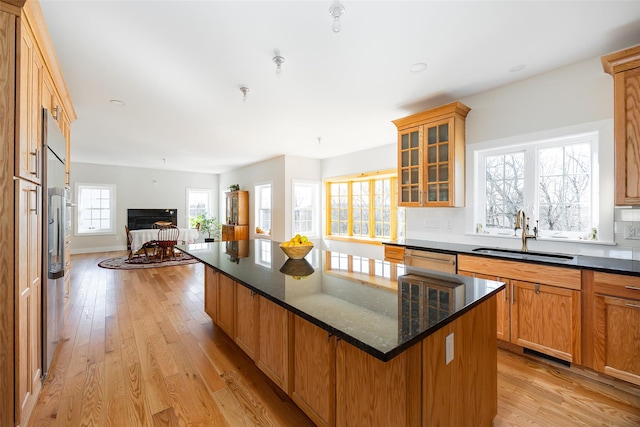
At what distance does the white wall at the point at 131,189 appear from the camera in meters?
7.66

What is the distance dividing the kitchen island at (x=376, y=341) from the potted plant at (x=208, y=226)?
7912 mm

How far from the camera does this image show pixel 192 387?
197 cm

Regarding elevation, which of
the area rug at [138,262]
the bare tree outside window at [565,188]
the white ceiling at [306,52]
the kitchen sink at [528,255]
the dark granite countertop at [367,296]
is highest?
the white ceiling at [306,52]

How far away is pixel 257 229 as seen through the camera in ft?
24.3

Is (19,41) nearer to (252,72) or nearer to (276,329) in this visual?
(252,72)

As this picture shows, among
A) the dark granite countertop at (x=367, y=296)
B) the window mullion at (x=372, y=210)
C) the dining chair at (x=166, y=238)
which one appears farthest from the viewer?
the dining chair at (x=166, y=238)

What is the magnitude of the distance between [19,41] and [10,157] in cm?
62

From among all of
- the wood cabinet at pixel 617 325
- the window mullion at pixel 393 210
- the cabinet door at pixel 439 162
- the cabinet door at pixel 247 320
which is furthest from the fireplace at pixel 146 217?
the wood cabinet at pixel 617 325

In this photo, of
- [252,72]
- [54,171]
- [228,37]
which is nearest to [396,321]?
[228,37]

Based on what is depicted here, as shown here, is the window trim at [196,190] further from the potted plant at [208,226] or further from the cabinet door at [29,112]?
the cabinet door at [29,112]

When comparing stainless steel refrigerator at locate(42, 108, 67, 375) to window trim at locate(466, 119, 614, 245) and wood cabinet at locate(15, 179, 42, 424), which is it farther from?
window trim at locate(466, 119, 614, 245)

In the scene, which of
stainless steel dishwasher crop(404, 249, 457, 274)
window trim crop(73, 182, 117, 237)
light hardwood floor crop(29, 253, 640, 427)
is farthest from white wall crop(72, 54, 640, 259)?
window trim crop(73, 182, 117, 237)

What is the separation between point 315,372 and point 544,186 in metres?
2.85

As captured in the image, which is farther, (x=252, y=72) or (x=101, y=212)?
(x=101, y=212)
